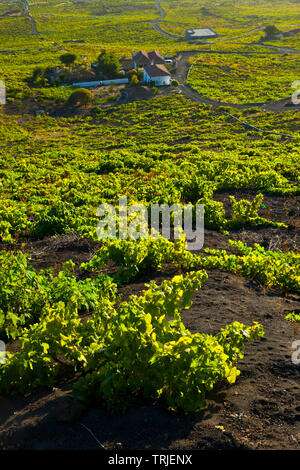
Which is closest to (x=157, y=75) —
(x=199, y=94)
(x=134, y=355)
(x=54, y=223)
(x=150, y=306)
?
(x=199, y=94)

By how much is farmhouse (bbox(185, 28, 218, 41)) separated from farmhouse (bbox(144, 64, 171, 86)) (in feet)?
131

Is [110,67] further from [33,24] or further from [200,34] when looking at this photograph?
[33,24]

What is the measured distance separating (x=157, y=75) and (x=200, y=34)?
4535 cm

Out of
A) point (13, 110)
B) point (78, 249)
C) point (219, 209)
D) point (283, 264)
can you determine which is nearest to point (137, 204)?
point (219, 209)

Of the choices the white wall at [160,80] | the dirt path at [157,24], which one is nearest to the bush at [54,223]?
the white wall at [160,80]

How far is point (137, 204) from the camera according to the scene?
42.3 ft

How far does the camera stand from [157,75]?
53.3 meters

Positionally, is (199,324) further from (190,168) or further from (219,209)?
(190,168)

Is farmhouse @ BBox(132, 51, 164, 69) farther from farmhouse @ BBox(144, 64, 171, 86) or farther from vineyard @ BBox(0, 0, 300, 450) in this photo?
vineyard @ BBox(0, 0, 300, 450)

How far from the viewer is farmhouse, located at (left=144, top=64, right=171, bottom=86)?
53312 mm

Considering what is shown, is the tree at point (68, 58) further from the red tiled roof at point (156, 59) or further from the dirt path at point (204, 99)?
the dirt path at point (204, 99)

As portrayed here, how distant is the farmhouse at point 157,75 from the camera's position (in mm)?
53312

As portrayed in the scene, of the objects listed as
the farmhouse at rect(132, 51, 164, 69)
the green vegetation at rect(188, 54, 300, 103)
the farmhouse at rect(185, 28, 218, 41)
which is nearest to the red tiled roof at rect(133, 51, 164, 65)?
the farmhouse at rect(132, 51, 164, 69)

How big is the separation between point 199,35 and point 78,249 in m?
92.3
